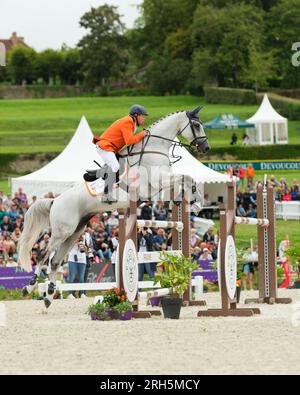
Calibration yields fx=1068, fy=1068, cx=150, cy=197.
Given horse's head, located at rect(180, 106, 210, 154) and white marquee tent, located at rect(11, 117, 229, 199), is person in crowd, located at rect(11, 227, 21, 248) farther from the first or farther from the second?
horse's head, located at rect(180, 106, 210, 154)

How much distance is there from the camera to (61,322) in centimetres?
1233

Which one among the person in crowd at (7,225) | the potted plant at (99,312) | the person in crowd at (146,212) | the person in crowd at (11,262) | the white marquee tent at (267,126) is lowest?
the potted plant at (99,312)

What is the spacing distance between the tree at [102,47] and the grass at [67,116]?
9871 millimetres

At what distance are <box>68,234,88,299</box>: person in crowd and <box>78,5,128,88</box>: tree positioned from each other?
68.4 m

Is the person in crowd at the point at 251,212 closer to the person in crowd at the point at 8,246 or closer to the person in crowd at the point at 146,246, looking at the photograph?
the person in crowd at the point at 146,246

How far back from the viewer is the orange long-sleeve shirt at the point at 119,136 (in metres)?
13.0

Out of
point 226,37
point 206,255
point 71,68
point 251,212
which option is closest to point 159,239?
point 206,255

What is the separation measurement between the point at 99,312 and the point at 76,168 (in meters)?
14.1

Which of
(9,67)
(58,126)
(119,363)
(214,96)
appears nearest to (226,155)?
(58,126)

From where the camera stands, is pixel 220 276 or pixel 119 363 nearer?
pixel 119 363

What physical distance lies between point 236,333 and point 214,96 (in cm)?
6423

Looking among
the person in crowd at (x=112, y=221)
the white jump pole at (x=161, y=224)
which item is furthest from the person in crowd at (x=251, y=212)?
the white jump pole at (x=161, y=224)

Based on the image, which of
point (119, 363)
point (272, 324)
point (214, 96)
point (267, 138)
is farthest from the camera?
point (214, 96)
